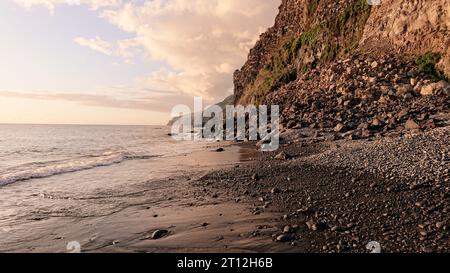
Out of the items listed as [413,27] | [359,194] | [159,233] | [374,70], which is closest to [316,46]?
[413,27]

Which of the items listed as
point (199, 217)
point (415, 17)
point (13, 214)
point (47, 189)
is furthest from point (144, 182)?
point (415, 17)

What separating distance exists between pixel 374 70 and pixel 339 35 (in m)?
15.8

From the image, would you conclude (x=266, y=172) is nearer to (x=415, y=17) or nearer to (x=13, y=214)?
(x=13, y=214)

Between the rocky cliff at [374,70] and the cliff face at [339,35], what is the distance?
0.10 m

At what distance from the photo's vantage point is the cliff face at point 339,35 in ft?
102

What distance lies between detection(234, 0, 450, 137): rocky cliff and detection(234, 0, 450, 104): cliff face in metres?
0.10

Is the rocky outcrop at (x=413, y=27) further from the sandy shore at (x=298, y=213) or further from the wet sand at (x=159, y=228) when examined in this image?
the wet sand at (x=159, y=228)

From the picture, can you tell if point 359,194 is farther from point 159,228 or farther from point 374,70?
point 374,70

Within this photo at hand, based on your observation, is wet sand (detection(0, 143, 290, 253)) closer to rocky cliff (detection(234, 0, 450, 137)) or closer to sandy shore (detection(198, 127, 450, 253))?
sandy shore (detection(198, 127, 450, 253))

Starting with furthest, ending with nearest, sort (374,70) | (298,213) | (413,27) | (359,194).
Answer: (413,27) → (374,70) → (359,194) → (298,213)

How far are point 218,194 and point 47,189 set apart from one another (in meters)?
9.20

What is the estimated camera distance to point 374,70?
3262cm

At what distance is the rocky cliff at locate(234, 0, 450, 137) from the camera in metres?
24.6

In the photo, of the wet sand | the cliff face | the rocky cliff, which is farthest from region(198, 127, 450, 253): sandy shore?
Answer: the cliff face
